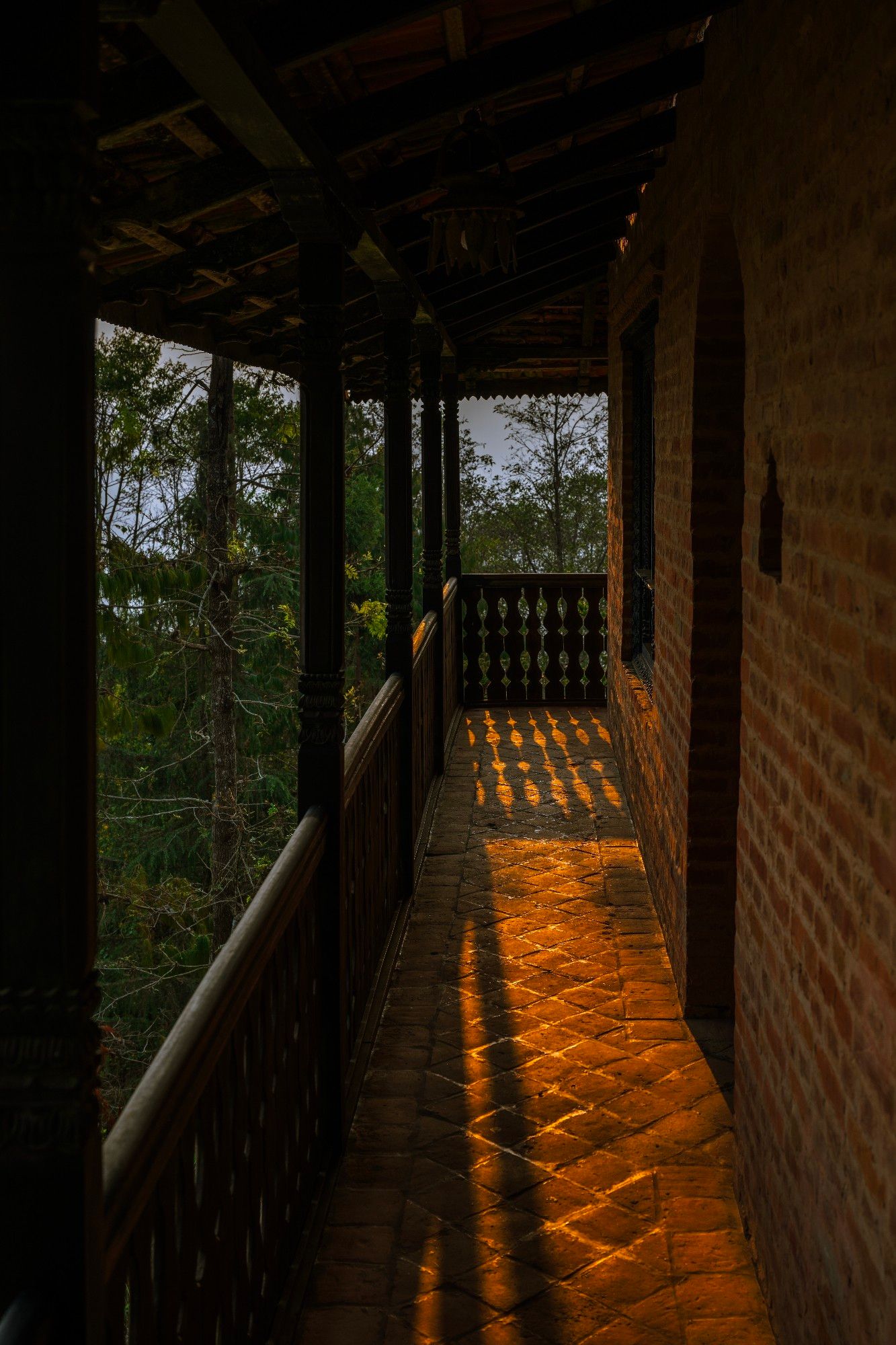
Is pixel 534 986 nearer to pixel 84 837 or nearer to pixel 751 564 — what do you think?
pixel 751 564

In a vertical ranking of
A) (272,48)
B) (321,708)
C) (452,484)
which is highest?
(272,48)

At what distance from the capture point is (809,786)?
2732 mm

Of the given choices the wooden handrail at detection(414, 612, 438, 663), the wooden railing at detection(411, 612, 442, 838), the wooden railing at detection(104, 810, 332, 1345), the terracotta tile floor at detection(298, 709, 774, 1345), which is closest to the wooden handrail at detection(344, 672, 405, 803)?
the wooden railing at detection(411, 612, 442, 838)

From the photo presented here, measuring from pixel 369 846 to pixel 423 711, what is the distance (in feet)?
9.38

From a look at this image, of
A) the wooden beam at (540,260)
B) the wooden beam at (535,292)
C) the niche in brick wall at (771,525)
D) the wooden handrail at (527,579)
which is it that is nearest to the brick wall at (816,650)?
the niche in brick wall at (771,525)

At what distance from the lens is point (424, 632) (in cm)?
780

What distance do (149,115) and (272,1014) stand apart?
1.94 metres

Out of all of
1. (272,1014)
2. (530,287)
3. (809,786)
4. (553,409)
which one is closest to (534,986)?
(272,1014)

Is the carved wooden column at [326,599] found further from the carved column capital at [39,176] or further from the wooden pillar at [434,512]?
the wooden pillar at [434,512]

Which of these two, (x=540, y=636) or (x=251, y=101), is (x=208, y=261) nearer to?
(x=251, y=101)

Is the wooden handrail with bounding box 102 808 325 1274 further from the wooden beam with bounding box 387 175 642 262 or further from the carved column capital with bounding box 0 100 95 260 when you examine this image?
the wooden beam with bounding box 387 175 642 262

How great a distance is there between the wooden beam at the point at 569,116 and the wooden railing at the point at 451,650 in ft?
14.8

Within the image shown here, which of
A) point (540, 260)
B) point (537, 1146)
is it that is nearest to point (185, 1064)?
point (537, 1146)

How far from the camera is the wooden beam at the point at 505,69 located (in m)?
3.54
